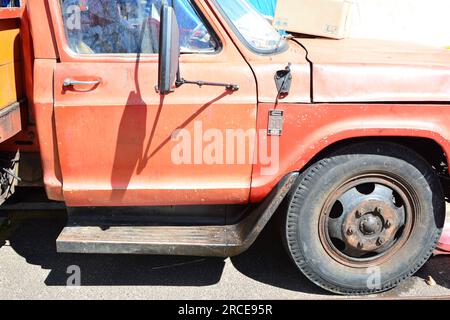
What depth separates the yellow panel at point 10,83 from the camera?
111 inches

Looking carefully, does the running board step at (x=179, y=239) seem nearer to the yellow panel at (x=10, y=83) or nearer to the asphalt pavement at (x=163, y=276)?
the asphalt pavement at (x=163, y=276)

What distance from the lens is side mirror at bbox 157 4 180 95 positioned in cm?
229

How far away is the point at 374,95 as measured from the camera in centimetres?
268

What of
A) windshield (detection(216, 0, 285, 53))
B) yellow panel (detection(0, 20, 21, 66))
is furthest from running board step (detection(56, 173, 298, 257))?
yellow panel (detection(0, 20, 21, 66))

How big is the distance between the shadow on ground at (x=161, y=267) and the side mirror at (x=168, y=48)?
4.57ft

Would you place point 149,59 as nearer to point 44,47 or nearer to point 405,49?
point 44,47

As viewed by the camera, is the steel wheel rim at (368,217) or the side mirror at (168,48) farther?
the steel wheel rim at (368,217)

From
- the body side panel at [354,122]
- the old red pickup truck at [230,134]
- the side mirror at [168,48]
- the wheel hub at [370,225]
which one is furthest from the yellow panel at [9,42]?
the wheel hub at [370,225]

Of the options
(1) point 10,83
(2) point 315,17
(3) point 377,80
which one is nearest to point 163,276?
(1) point 10,83

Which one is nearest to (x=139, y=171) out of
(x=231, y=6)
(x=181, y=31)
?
(x=181, y=31)

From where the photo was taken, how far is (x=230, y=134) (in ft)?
8.91

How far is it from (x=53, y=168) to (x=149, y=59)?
84 cm

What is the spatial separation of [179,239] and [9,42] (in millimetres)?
1549

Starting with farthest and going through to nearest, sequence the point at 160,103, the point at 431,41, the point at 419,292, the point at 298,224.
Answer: the point at 431,41 < the point at 419,292 < the point at 298,224 < the point at 160,103
